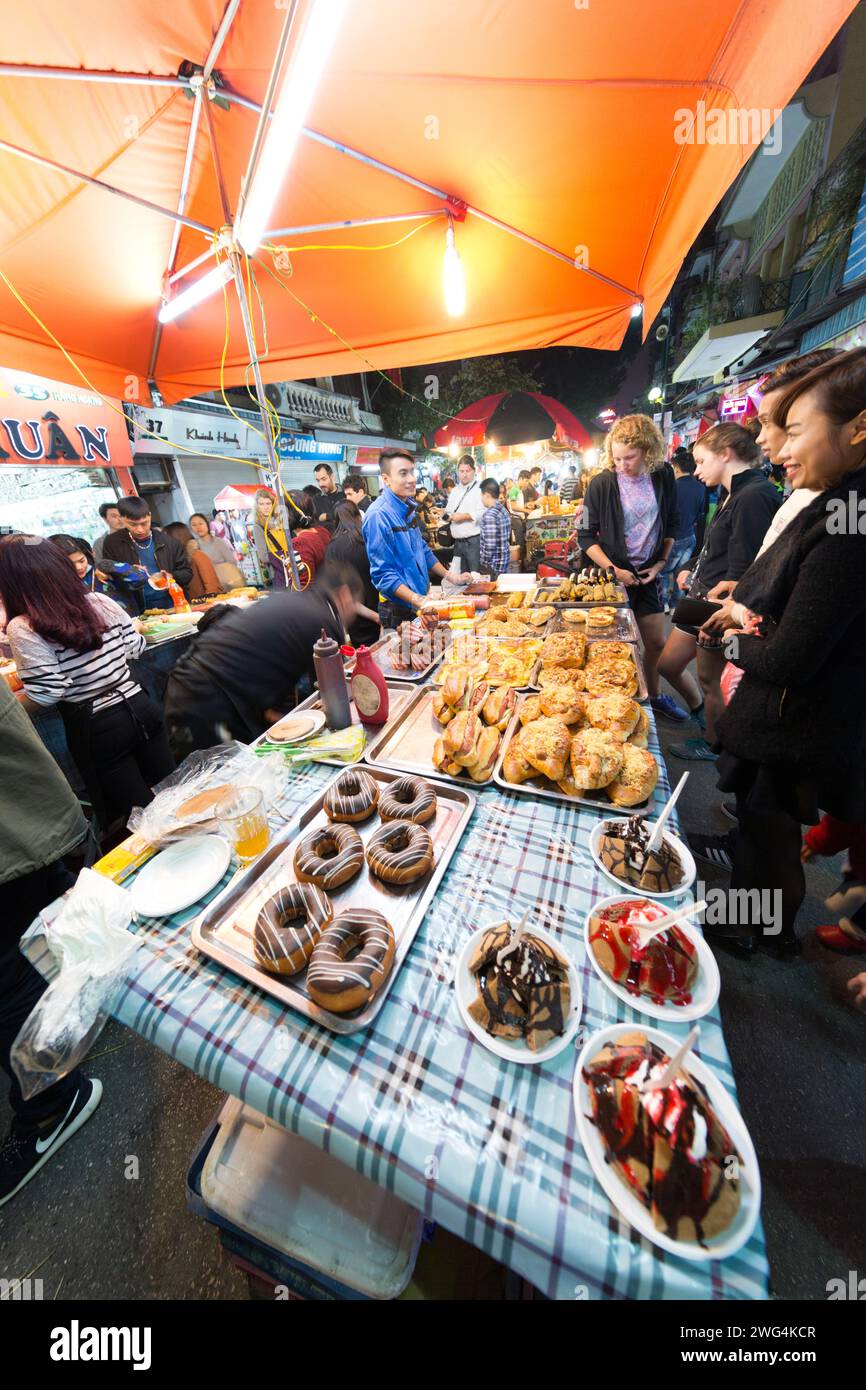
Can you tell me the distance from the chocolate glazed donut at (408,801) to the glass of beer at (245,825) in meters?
0.48

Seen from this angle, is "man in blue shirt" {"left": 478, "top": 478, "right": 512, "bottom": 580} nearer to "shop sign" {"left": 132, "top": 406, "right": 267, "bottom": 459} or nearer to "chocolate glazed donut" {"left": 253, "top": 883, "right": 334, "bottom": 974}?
"shop sign" {"left": 132, "top": 406, "right": 267, "bottom": 459}

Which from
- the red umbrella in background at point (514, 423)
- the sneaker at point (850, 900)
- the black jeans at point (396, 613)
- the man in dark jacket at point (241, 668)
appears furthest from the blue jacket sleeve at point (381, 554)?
the red umbrella in background at point (514, 423)

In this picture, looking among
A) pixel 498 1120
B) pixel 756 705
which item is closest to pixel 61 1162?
pixel 498 1120

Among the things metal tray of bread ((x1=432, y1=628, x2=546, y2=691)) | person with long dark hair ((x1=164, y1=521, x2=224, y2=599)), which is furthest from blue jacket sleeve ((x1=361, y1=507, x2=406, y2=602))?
person with long dark hair ((x1=164, y1=521, x2=224, y2=599))

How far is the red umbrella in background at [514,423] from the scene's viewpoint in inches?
435

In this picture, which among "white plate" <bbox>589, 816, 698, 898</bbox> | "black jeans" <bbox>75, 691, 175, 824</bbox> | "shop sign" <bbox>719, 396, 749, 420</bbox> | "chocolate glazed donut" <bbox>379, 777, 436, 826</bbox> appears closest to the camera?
"white plate" <bbox>589, 816, 698, 898</bbox>

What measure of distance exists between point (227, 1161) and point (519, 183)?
5647 millimetres

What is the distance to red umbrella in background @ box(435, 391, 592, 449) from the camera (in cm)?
1104

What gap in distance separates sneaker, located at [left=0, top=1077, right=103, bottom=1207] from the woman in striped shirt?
6.26ft

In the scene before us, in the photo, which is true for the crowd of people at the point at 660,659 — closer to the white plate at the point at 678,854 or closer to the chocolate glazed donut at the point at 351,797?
the white plate at the point at 678,854

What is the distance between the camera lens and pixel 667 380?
2384cm

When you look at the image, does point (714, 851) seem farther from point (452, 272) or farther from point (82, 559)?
point (82, 559)

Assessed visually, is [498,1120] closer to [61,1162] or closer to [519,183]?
[61,1162]

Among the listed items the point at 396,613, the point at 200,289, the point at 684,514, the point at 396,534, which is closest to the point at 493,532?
the point at 684,514
